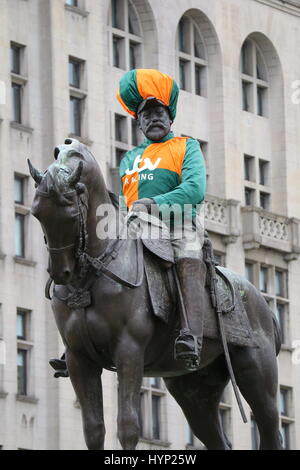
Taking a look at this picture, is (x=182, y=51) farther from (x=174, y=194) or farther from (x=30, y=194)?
(x=174, y=194)

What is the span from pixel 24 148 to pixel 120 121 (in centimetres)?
656

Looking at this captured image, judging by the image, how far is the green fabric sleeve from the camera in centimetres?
2256

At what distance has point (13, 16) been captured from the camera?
204 ft

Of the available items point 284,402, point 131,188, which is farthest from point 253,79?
point 131,188

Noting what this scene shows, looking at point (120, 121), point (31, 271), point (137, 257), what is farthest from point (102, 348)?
point (120, 121)

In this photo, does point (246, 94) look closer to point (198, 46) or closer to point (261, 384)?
point (198, 46)

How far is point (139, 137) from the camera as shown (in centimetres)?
6769

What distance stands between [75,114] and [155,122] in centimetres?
4153

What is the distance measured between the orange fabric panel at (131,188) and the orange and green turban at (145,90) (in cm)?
76

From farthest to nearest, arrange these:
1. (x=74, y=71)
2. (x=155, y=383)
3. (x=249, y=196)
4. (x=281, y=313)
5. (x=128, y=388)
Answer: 1. (x=249, y=196)
2. (x=281, y=313)
3. (x=155, y=383)
4. (x=74, y=71)
5. (x=128, y=388)

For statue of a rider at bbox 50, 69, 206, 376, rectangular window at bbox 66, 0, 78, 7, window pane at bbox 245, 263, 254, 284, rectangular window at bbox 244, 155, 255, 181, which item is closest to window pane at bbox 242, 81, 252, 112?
rectangular window at bbox 244, 155, 255, 181

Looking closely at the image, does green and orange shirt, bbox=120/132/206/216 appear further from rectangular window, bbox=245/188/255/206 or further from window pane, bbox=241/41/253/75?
window pane, bbox=241/41/253/75

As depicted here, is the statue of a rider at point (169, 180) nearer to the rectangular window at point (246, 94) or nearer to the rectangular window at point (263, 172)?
the rectangular window at point (246, 94)
